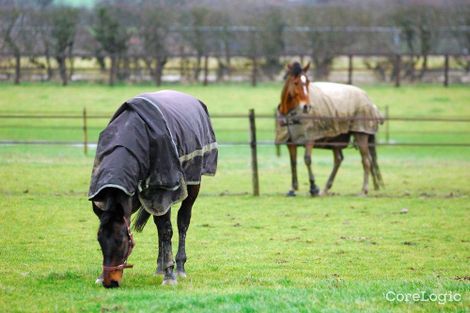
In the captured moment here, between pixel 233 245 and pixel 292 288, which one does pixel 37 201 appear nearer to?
pixel 233 245

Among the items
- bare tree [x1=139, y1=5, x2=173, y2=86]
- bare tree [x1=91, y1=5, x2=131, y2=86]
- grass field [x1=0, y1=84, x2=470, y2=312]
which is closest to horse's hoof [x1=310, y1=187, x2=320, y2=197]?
grass field [x1=0, y1=84, x2=470, y2=312]

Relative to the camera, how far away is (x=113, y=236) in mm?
7805

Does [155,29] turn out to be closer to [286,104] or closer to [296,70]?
[286,104]

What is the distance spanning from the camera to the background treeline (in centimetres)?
4119

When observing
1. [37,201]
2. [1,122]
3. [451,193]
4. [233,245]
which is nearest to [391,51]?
[1,122]

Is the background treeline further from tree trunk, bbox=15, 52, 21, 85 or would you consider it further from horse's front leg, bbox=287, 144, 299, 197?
horse's front leg, bbox=287, 144, 299, 197

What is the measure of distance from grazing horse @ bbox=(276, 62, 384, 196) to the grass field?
90cm

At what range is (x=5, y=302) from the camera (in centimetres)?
729

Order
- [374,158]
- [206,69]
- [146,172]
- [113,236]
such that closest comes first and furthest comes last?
[113,236] → [146,172] → [374,158] → [206,69]

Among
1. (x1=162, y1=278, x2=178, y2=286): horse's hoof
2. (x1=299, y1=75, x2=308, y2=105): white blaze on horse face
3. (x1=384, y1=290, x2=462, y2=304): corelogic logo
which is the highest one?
(x1=299, y1=75, x2=308, y2=105): white blaze on horse face

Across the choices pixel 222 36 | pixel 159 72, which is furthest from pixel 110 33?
pixel 222 36

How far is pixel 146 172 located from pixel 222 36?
37.5 meters

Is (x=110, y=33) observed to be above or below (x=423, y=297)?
above

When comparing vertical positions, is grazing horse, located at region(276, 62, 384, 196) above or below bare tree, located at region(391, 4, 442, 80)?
below
